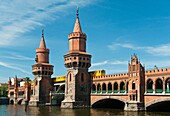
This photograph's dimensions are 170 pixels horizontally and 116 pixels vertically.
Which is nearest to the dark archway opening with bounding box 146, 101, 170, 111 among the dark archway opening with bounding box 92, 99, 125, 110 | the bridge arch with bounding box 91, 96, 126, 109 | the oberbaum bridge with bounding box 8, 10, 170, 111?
the oberbaum bridge with bounding box 8, 10, 170, 111

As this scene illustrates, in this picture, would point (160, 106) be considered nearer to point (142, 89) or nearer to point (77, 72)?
point (142, 89)

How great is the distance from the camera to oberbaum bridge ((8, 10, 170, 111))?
192 feet

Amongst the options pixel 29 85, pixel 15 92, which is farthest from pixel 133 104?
pixel 15 92

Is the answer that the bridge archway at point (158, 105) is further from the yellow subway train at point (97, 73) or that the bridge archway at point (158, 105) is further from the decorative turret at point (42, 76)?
the decorative turret at point (42, 76)

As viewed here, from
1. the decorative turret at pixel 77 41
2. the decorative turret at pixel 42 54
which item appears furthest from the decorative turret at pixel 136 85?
the decorative turret at pixel 42 54

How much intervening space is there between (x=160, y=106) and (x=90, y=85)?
2273 cm

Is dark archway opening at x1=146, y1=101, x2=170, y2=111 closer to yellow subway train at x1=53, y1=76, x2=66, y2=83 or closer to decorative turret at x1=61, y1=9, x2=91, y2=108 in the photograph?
decorative turret at x1=61, y1=9, x2=91, y2=108

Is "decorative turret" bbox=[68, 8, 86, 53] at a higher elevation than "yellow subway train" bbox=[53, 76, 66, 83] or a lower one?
higher

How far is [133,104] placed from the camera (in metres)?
59.1

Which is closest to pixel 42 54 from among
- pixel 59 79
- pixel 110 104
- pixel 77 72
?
pixel 59 79

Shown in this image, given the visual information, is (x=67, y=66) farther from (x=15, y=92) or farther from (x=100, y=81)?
(x=15, y=92)

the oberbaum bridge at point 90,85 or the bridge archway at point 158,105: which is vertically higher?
the oberbaum bridge at point 90,85

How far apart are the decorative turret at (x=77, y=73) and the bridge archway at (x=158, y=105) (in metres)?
21.0

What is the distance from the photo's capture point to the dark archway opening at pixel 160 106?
5834 cm
